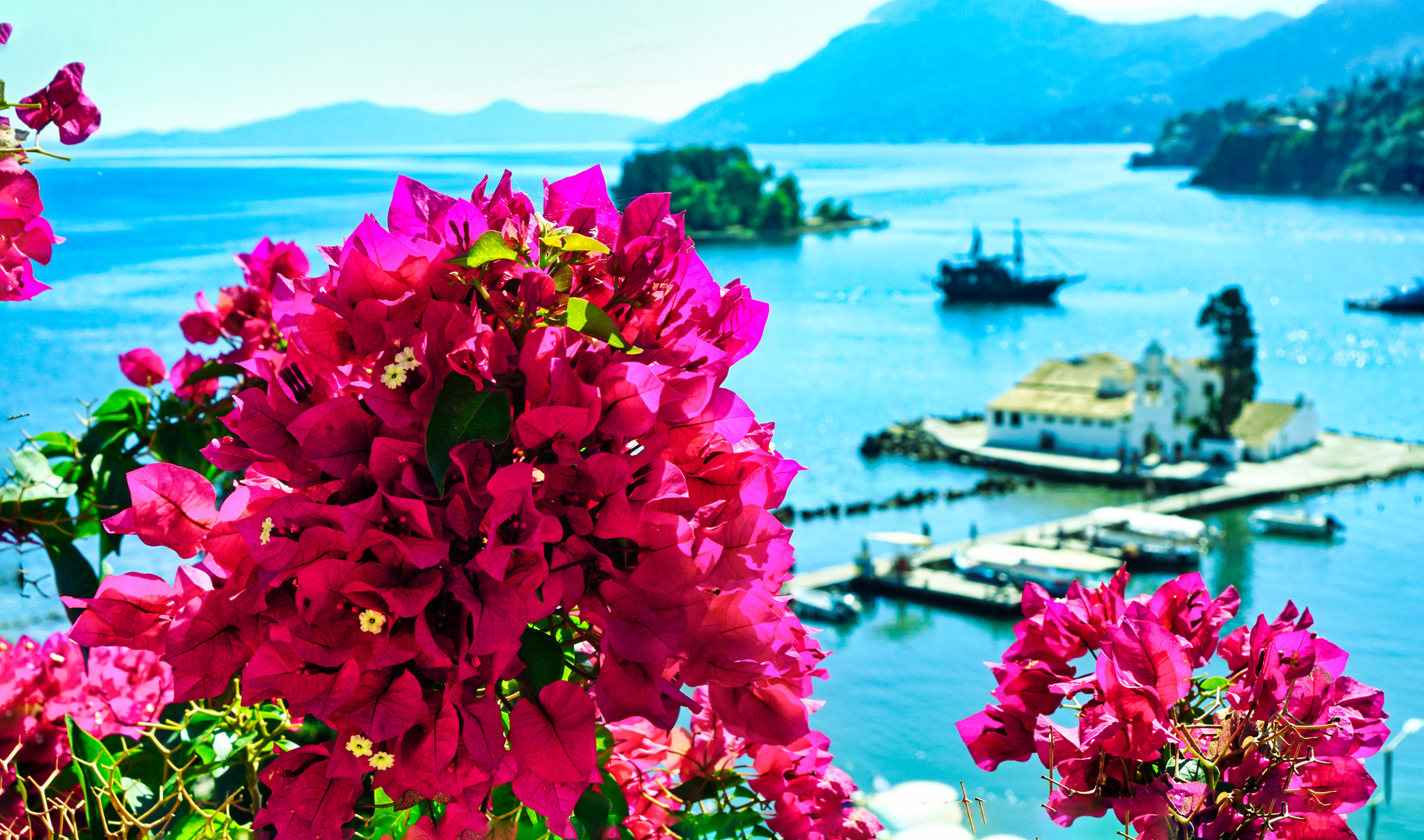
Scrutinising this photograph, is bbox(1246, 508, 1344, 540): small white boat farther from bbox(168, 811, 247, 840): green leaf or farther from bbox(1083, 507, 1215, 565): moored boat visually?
bbox(168, 811, 247, 840): green leaf

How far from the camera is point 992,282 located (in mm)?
50531

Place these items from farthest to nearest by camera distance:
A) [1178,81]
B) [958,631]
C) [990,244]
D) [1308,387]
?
[1178,81], [990,244], [1308,387], [958,631]

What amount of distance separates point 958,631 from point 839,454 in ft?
33.7

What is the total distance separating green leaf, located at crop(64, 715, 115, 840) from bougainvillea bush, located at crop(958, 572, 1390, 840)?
0.68 m

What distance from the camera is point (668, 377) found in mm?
695

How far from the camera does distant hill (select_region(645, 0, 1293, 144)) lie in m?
110

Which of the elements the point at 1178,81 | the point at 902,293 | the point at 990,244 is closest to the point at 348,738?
the point at 902,293

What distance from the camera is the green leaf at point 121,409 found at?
137 cm

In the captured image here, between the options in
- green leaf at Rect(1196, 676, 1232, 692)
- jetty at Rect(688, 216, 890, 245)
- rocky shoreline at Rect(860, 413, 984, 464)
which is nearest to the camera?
green leaf at Rect(1196, 676, 1232, 692)

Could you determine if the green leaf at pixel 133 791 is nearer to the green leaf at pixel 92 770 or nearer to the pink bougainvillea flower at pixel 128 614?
the green leaf at pixel 92 770

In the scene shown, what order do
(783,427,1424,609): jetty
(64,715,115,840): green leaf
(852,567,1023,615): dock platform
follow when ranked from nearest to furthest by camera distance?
1. (64,715,115,840): green leaf
2. (852,567,1023,615): dock platform
3. (783,427,1424,609): jetty

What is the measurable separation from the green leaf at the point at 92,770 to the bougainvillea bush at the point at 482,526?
0.93ft

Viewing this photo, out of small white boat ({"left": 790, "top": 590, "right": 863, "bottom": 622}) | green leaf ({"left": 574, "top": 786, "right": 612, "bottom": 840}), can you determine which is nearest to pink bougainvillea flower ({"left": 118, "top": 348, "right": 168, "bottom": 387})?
green leaf ({"left": 574, "top": 786, "right": 612, "bottom": 840})

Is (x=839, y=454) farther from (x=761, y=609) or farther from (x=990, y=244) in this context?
(x=990, y=244)
